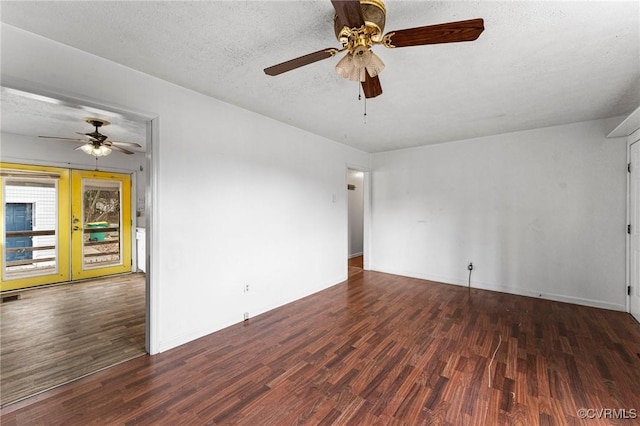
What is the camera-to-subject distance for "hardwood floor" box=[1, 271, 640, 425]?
5.73 feet

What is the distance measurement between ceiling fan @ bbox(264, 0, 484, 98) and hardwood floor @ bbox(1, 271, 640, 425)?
7.40ft

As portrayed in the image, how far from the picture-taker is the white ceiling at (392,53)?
1.62m

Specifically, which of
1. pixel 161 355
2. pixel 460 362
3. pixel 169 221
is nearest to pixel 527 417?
pixel 460 362

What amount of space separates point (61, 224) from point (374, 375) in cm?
590

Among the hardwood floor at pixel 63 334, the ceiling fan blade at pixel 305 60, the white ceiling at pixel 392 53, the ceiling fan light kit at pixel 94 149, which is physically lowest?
the hardwood floor at pixel 63 334

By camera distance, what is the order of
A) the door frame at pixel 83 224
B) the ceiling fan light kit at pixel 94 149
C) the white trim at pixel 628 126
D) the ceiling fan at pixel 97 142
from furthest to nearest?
the door frame at pixel 83 224
the ceiling fan light kit at pixel 94 149
the ceiling fan at pixel 97 142
the white trim at pixel 628 126

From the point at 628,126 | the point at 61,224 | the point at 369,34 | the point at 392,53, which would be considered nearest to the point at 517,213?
the point at 628,126

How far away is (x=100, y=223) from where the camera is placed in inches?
208

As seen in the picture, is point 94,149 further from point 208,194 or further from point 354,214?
point 354,214

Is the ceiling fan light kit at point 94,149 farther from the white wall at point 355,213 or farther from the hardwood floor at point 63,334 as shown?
the white wall at point 355,213

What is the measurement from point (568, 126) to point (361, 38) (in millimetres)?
4044

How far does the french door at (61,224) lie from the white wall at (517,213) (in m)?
5.63

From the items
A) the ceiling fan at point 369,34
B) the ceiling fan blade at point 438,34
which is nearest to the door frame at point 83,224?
the ceiling fan at point 369,34

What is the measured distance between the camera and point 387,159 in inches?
219
